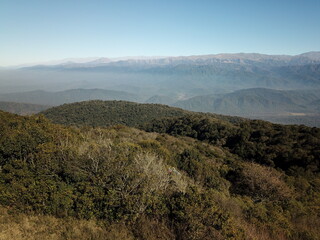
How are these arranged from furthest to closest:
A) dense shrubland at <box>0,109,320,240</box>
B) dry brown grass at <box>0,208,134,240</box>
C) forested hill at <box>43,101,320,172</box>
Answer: forested hill at <box>43,101,320,172</box>
dense shrubland at <box>0,109,320,240</box>
dry brown grass at <box>0,208,134,240</box>

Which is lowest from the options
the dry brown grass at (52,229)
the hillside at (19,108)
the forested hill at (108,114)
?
the hillside at (19,108)

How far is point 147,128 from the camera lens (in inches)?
2591

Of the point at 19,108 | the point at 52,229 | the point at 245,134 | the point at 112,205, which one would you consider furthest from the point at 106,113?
the point at 19,108

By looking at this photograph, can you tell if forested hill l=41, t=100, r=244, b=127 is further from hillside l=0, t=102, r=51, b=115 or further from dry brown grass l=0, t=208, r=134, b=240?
hillside l=0, t=102, r=51, b=115

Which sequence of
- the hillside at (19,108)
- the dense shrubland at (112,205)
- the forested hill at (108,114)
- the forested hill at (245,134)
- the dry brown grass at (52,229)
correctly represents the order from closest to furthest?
the dry brown grass at (52,229) < the dense shrubland at (112,205) < the forested hill at (245,134) < the forested hill at (108,114) < the hillside at (19,108)

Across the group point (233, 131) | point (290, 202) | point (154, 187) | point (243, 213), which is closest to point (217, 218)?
point (154, 187)

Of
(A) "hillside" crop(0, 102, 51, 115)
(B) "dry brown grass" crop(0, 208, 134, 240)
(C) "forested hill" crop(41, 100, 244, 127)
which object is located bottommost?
(A) "hillside" crop(0, 102, 51, 115)

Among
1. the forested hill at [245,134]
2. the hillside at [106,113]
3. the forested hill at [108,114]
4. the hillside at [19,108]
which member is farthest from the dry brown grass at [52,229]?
the hillside at [19,108]

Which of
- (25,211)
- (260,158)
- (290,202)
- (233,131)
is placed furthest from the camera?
(233,131)

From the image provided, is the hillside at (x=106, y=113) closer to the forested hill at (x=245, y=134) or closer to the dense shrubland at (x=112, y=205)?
the forested hill at (x=245, y=134)

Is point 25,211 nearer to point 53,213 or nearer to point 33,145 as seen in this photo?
point 53,213

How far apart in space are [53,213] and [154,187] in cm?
403

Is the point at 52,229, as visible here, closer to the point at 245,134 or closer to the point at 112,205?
the point at 112,205

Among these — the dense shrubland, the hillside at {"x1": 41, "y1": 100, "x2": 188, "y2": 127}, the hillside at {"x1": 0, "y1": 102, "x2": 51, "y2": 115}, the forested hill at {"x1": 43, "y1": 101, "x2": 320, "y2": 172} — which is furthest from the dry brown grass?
the hillside at {"x1": 0, "y1": 102, "x2": 51, "y2": 115}
